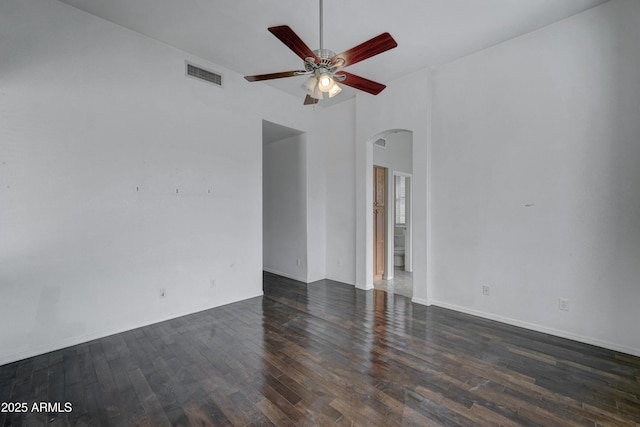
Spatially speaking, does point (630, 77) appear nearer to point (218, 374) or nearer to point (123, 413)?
point (218, 374)

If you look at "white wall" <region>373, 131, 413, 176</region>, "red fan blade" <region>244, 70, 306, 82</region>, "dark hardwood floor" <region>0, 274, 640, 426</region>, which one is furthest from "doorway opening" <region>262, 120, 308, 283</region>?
"red fan blade" <region>244, 70, 306, 82</region>

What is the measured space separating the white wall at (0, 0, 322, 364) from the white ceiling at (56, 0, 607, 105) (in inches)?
14.4

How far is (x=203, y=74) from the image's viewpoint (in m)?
3.78

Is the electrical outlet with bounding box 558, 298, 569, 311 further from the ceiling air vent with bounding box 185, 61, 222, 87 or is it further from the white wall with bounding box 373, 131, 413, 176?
the ceiling air vent with bounding box 185, 61, 222, 87

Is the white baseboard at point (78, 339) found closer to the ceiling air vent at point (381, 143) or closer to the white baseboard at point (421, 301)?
the white baseboard at point (421, 301)

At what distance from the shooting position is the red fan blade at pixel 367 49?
197 cm

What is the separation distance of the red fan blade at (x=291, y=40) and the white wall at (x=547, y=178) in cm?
249

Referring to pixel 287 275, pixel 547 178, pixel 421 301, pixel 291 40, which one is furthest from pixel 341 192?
pixel 291 40

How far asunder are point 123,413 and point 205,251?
6.97 ft

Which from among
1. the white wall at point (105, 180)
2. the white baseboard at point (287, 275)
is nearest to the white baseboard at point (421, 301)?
the white baseboard at point (287, 275)

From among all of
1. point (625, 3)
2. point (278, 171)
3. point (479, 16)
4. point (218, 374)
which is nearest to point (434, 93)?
point (479, 16)

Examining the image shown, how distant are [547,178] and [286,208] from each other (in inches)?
160

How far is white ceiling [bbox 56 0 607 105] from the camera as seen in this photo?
273 centimetres

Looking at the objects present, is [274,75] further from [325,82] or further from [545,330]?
[545,330]
